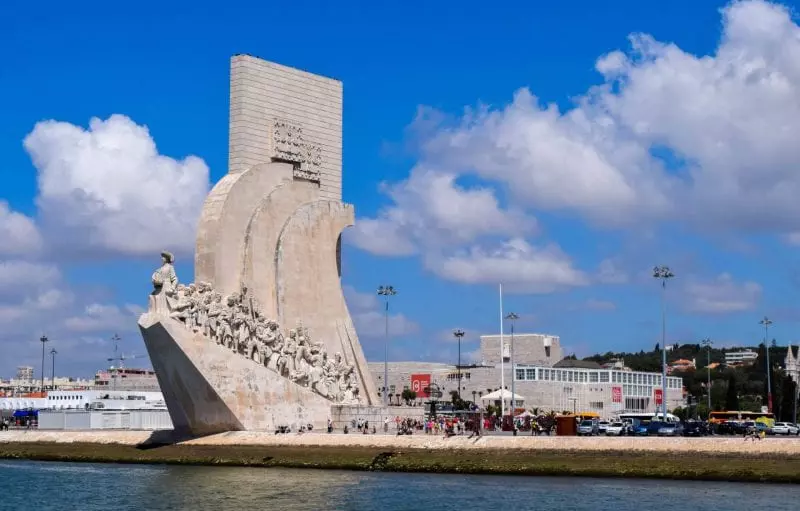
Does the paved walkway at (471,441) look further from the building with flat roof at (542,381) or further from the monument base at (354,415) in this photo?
the building with flat roof at (542,381)

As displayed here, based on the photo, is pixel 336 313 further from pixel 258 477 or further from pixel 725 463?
pixel 725 463

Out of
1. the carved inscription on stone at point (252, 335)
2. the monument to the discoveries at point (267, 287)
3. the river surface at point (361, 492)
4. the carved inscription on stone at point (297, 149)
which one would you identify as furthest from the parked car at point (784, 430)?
the carved inscription on stone at point (297, 149)

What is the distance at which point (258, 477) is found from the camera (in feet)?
92.7

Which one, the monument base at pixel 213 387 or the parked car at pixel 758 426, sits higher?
the monument base at pixel 213 387

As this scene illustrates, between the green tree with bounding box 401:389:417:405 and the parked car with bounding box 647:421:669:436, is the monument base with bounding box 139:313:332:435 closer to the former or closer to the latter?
the parked car with bounding box 647:421:669:436

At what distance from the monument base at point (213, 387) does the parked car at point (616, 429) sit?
897 centimetres

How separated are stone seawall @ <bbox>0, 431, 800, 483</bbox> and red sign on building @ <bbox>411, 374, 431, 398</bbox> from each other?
51736 mm

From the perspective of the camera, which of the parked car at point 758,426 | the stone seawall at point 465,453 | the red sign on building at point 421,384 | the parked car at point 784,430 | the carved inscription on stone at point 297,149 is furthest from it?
the red sign on building at point 421,384

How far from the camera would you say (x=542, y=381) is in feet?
273

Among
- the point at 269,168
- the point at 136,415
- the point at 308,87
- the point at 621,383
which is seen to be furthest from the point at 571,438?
the point at 621,383

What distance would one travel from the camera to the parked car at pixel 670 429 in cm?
3466

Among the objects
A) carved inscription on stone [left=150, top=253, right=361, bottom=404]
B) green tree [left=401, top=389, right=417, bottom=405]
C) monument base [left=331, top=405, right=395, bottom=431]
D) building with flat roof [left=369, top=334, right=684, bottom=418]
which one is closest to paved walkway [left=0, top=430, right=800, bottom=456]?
carved inscription on stone [left=150, top=253, right=361, bottom=404]

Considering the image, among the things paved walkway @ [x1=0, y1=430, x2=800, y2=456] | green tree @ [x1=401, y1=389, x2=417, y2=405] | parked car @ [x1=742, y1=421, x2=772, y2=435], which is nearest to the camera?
paved walkway @ [x1=0, y1=430, x2=800, y2=456]

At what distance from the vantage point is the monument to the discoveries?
3341 centimetres
